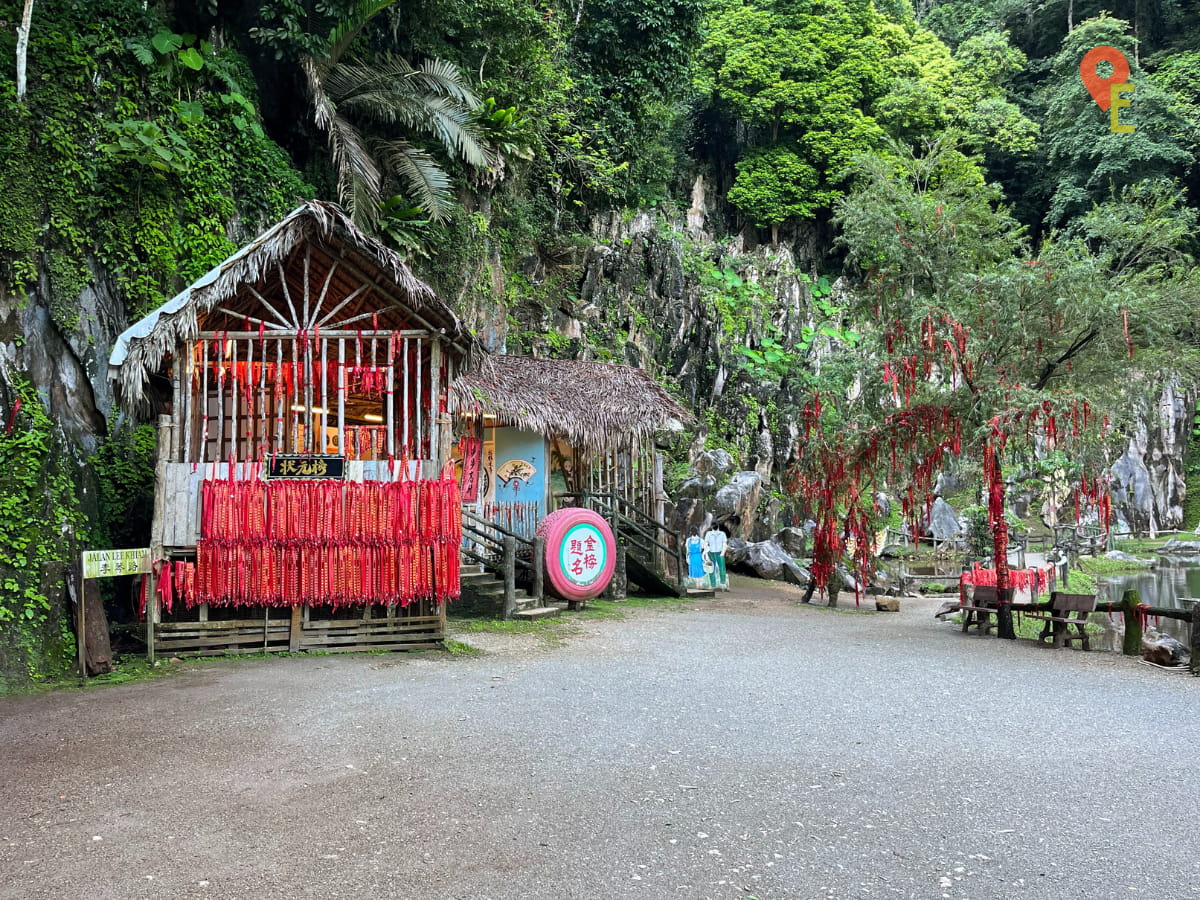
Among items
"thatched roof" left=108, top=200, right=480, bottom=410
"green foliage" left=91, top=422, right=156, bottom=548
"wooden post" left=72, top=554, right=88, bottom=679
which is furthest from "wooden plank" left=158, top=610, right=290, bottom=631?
"thatched roof" left=108, top=200, right=480, bottom=410

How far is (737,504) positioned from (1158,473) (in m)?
22.8

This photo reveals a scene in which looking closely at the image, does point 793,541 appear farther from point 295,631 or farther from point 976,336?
point 295,631

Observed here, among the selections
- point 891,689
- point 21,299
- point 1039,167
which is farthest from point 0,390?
point 1039,167

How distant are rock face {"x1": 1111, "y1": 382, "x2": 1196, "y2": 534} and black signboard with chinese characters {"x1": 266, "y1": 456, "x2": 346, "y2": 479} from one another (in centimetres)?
3275

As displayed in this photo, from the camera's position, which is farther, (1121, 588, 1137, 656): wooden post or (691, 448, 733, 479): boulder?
(691, 448, 733, 479): boulder

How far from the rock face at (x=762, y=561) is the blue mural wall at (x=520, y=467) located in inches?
238

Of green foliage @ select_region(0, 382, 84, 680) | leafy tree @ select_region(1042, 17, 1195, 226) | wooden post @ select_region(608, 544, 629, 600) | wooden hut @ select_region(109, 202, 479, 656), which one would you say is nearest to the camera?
green foliage @ select_region(0, 382, 84, 680)

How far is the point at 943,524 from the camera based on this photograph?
27.4 meters

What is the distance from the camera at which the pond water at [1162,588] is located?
1565 cm

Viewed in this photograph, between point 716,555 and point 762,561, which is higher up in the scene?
point 716,555

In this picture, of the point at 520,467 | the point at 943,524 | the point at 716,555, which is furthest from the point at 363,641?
the point at 943,524

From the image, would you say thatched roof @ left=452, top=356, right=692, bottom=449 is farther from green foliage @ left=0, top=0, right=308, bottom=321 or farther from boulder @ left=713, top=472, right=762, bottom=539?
boulder @ left=713, top=472, right=762, bottom=539

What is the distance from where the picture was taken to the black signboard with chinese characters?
873 cm

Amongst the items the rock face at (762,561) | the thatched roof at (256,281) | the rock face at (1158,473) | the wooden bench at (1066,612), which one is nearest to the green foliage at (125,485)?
the thatched roof at (256,281)
